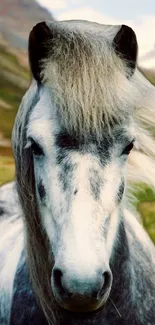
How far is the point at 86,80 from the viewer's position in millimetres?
2129

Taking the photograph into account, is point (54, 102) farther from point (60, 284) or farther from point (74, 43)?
point (60, 284)

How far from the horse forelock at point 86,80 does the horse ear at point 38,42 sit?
0.03 m

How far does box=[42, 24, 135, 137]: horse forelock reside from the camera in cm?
210

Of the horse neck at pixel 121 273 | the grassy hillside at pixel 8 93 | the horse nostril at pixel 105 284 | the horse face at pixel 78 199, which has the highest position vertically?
the horse face at pixel 78 199

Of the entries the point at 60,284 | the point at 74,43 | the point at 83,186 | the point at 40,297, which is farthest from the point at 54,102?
the point at 40,297

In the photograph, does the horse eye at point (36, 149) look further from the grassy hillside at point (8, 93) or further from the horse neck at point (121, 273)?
the grassy hillside at point (8, 93)

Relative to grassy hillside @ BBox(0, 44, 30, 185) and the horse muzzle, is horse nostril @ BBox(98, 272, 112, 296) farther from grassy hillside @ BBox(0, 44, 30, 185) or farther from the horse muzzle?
grassy hillside @ BBox(0, 44, 30, 185)

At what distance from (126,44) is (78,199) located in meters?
0.73

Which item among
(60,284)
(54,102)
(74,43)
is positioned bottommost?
(60,284)

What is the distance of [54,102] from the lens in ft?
7.09

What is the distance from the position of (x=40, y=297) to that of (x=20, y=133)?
2.59 ft

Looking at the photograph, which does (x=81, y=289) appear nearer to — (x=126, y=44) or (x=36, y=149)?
(x=36, y=149)

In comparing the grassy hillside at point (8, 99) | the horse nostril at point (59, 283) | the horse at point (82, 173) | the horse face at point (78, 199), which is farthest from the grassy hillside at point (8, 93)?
the horse nostril at point (59, 283)

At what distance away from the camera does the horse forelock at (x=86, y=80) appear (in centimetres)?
210
